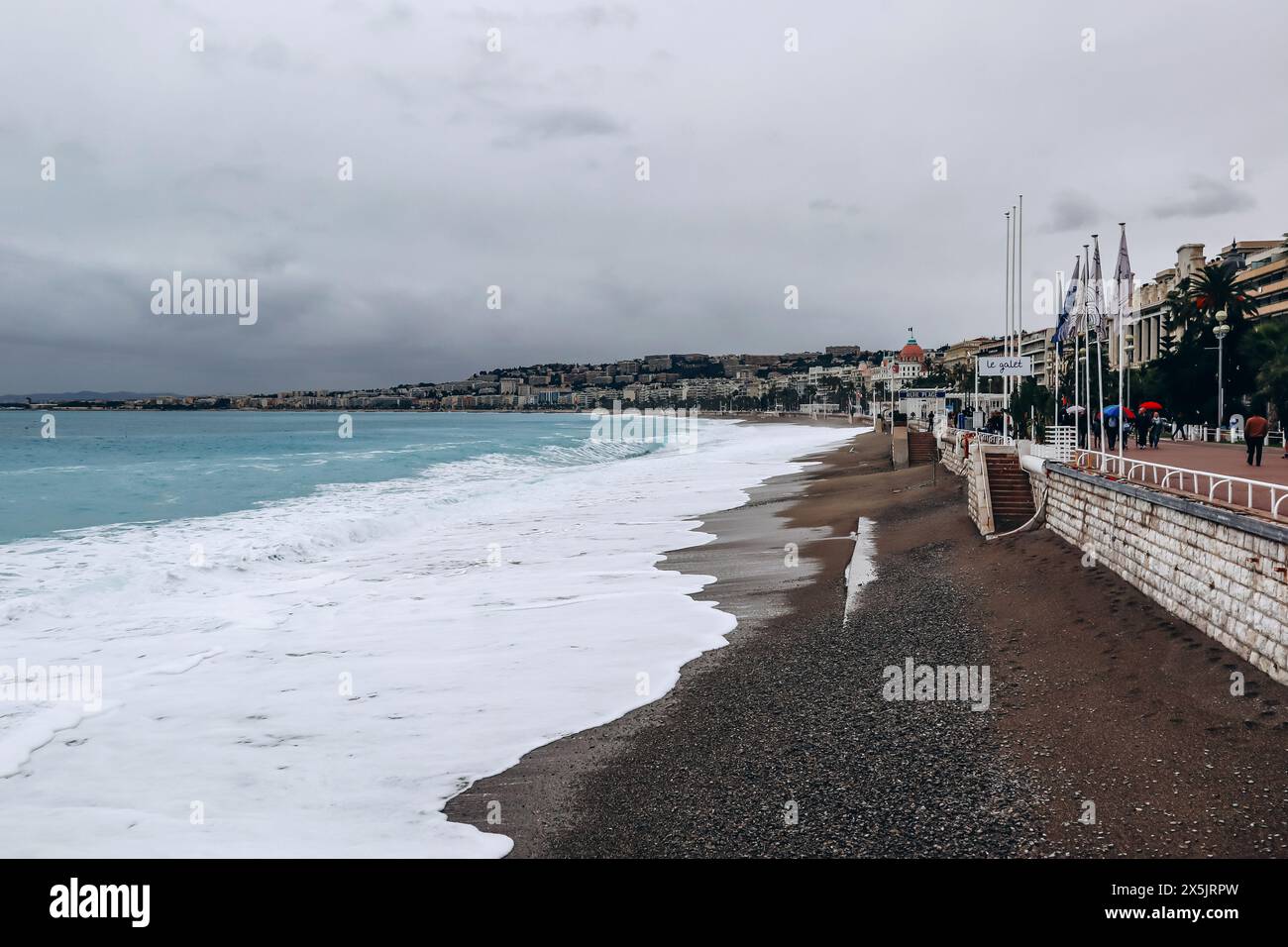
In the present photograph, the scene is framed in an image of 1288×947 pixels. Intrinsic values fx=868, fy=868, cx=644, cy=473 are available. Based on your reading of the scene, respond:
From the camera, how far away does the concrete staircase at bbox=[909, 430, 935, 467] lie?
4186 cm

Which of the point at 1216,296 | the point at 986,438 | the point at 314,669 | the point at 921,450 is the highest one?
the point at 1216,296

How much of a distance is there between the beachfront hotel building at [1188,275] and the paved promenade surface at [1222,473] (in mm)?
44314

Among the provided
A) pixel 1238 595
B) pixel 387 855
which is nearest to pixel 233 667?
pixel 387 855

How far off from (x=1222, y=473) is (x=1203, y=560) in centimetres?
797

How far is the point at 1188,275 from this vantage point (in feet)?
205

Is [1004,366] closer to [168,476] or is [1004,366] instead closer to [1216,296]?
[1216,296]

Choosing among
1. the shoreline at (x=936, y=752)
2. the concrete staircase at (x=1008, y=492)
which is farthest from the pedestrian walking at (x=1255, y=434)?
the shoreline at (x=936, y=752)

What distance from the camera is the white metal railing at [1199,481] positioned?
9758 mm

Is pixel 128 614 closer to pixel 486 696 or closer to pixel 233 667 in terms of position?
pixel 233 667

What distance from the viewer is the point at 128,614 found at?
15.0 m

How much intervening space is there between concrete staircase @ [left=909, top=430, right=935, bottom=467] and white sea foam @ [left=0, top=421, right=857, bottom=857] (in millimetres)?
21068

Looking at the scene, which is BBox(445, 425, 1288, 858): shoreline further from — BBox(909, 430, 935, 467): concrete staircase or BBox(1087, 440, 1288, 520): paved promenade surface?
BBox(909, 430, 935, 467): concrete staircase

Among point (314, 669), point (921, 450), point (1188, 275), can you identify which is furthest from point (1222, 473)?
point (1188, 275)
